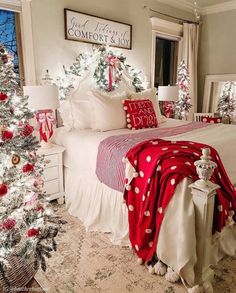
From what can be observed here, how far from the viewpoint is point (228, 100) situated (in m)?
4.69

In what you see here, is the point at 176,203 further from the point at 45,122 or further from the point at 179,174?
the point at 45,122

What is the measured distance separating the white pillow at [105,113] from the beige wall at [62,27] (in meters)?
0.70

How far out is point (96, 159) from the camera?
2338 millimetres

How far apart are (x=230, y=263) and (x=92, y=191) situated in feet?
4.36

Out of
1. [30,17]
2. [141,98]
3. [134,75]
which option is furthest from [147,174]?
[134,75]

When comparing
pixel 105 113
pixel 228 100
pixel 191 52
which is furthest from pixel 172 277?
pixel 191 52

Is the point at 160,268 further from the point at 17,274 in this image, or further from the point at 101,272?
the point at 17,274

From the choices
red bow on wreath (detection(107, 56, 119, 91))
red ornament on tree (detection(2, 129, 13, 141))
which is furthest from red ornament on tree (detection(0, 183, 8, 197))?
red bow on wreath (detection(107, 56, 119, 91))

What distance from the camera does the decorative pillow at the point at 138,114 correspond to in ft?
9.43

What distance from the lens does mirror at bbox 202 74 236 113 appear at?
4829mm

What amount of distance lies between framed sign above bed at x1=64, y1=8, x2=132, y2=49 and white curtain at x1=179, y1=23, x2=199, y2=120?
1.45 metres

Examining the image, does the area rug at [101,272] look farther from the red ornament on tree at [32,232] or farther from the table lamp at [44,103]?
the table lamp at [44,103]

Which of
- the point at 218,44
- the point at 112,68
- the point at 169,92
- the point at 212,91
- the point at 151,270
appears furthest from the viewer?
the point at 212,91

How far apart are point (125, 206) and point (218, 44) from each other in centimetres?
415
